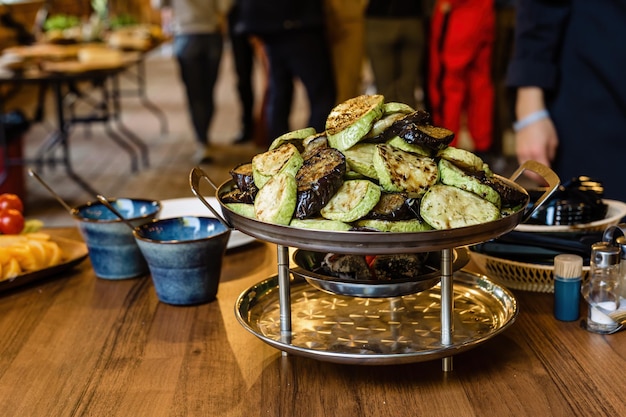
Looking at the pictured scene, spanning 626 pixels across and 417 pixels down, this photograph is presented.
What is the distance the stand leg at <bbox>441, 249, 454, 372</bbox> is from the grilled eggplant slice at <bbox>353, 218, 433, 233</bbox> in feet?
0.14

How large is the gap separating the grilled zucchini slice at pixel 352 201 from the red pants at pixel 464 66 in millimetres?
3598

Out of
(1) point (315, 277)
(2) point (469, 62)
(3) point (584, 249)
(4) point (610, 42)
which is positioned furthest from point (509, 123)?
(1) point (315, 277)

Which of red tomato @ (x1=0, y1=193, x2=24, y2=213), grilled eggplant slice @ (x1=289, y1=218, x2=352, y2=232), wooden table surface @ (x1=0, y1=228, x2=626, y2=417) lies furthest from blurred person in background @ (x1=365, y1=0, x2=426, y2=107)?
grilled eggplant slice @ (x1=289, y1=218, x2=352, y2=232)

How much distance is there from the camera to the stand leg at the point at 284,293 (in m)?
1.07

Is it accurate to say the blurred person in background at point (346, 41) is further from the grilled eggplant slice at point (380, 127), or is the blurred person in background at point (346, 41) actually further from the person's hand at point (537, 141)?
the grilled eggplant slice at point (380, 127)

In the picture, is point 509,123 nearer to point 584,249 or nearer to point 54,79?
point 54,79

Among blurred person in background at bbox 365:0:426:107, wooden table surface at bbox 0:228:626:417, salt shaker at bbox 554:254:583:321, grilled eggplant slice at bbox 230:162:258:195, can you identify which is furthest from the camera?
blurred person in background at bbox 365:0:426:107

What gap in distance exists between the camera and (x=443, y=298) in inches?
40.6

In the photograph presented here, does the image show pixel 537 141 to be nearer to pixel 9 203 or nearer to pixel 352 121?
pixel 352 121

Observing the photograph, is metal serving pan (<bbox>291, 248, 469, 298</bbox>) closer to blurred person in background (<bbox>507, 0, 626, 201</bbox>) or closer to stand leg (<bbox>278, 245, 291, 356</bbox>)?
stand leg (<bbox>278, 245, 291, 356</bbox>)

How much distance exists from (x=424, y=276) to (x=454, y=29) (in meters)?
3.69

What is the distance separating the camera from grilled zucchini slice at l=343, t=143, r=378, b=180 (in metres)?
1.07

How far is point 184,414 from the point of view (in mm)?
1029

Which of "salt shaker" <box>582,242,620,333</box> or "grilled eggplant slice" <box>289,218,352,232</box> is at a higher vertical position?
"grilled eggplant slice" <box>289,218,352,232</box>
